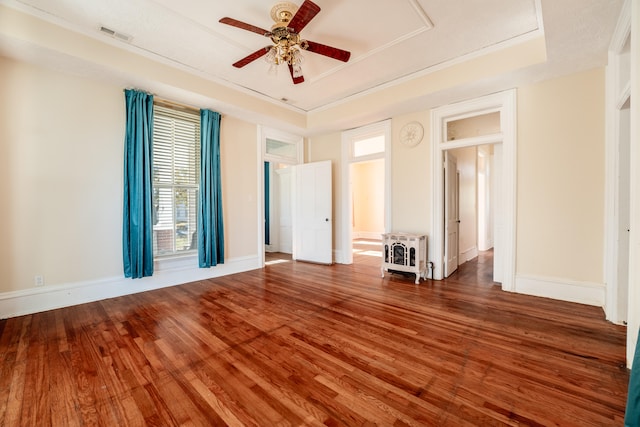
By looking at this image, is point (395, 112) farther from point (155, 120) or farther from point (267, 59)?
point (155, 120)

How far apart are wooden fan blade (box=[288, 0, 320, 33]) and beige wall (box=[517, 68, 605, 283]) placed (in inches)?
120

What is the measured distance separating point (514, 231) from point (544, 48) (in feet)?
7.24

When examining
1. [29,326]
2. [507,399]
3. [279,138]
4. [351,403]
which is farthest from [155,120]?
[507,399]

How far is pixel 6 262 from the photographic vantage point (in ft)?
9.30

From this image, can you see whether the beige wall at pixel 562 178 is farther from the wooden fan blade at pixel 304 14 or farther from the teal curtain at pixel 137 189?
the teal curtain at pixel 137 189

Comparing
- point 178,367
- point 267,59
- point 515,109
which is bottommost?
point 178,367

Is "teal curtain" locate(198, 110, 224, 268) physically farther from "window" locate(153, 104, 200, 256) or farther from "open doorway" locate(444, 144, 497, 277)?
"open doorway" locate(444, 144, 497, 277)

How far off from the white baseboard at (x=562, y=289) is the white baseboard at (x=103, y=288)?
14.8ft

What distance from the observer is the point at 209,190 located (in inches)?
170

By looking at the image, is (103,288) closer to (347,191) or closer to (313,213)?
(313,213)

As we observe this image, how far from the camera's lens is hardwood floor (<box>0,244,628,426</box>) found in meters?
1.50

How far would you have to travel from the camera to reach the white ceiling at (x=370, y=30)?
2.50 m

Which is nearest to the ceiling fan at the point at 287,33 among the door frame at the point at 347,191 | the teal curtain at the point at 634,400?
the door frame at the point at 347,191

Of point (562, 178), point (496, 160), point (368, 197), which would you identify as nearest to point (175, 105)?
point (496, 160)
